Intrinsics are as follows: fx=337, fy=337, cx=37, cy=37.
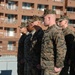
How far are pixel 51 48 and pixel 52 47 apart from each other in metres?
0.02

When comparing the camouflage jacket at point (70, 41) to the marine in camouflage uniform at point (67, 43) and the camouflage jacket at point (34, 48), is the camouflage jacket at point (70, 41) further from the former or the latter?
the camouflage jacket at point (34, 48)

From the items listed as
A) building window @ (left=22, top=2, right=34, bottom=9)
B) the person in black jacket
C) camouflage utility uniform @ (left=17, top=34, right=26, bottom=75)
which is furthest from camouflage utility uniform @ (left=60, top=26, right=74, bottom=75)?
building window @ (left=22, top=2, right=34, bottom=9)

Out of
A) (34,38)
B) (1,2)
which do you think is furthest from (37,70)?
(1,2)

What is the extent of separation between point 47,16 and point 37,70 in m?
1.07

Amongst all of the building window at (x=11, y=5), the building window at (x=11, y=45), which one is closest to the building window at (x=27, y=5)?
the building window at (x=11, y=5)

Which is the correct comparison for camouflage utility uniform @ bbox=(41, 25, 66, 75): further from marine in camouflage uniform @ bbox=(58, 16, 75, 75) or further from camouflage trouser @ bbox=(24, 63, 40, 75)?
camouflage trouser @ bbox=(24, 63, 40, 75)

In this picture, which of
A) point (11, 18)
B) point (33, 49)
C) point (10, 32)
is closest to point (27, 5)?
point (11, 18)

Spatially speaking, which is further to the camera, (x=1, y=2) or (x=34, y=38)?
(x=1, y=2)

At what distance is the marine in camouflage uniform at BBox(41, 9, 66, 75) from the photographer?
4.62 m

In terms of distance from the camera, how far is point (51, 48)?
4.68m

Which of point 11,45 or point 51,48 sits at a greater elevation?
point 51,48

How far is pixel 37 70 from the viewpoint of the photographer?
5383 millimetres

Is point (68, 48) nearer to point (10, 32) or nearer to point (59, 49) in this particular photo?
point (59, 49)

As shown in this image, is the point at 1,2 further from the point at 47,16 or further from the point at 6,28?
the point at 47,16
